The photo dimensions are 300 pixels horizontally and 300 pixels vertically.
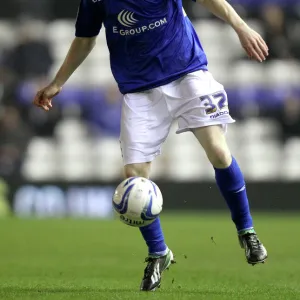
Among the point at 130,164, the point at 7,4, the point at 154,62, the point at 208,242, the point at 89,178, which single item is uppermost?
the point at 154,62

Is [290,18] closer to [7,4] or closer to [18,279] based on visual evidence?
[7,4]

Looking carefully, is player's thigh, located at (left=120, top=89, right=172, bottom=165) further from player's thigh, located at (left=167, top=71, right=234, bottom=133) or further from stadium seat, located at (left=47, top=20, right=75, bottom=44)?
stadium seat, located at (left=47, top=20, right=75, bottom=44)

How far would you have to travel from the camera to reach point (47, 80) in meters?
18.5

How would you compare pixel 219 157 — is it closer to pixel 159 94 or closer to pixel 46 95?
pixel 159 94

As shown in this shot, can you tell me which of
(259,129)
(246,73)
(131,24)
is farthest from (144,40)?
(246,73)

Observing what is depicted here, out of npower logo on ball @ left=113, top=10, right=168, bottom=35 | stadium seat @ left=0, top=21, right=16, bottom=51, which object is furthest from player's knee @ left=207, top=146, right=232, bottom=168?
stadium seat @ left=0, top=21, right=16, bottom=51

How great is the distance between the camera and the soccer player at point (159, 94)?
6.63 metres

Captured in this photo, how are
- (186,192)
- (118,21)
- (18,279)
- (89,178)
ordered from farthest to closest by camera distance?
(89,178)
(186,192)
(18,279)
(118,21)

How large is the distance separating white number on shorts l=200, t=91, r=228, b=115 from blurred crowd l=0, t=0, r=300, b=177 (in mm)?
10995

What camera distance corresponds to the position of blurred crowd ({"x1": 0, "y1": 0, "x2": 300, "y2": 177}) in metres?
17.9

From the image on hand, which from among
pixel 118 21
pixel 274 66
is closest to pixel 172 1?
pixel 118 21

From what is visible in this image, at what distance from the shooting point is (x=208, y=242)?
11508mm

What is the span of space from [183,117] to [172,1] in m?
0.79

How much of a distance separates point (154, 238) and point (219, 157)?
2.34 ft
